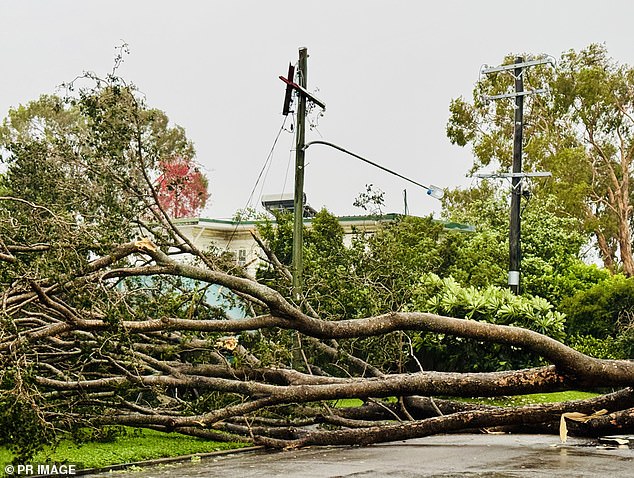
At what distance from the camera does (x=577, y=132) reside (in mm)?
41344

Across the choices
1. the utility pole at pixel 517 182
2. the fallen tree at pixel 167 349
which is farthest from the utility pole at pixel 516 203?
the fallen tree at pixel 167 349

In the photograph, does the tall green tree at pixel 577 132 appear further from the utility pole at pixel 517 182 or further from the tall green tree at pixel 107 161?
the tall green tree at pixel 107 161

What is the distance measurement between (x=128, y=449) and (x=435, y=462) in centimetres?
385

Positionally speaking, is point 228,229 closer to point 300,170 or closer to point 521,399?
point 521,399

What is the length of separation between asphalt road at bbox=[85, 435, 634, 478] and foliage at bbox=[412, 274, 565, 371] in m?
6.53

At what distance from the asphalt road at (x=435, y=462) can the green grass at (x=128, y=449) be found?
531mm

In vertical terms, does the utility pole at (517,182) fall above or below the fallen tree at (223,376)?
above

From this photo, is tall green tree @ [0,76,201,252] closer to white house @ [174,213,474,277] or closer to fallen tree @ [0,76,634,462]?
fallen tree @ [0,76,634,462]

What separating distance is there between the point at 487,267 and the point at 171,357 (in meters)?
14.0

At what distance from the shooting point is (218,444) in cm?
1266

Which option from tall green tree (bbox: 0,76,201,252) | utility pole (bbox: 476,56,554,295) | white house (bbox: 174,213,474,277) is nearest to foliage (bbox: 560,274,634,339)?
utility pole (bbox: 476,56,554,295)

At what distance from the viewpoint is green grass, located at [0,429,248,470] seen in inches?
418

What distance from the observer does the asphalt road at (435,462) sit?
383 inches

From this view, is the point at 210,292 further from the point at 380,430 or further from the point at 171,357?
the point at 380,430
